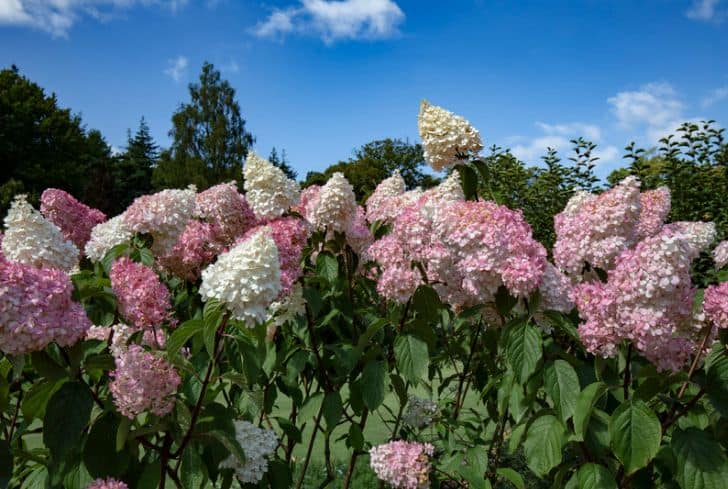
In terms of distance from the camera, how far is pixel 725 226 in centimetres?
504

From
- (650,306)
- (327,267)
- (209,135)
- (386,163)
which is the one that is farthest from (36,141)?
(650,306)

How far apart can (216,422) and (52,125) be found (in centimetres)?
3740

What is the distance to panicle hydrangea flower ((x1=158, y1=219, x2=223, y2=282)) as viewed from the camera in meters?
2.88

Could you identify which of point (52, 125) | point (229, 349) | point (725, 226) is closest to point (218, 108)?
point (52, 125)

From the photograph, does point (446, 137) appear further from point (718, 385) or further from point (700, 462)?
point (700, 462)

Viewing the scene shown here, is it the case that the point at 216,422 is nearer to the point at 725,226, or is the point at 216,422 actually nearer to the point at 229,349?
the point at 229,349

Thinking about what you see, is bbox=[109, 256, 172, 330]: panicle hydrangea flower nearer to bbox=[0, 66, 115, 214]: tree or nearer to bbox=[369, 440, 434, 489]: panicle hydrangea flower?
bbox=[369, 440, 434, 489]: panicle hydrangea flower

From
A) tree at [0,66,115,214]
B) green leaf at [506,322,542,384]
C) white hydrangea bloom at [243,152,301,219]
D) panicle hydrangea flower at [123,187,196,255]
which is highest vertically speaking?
tree at [0,66,115,214]

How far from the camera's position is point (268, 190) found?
2613 millimetres

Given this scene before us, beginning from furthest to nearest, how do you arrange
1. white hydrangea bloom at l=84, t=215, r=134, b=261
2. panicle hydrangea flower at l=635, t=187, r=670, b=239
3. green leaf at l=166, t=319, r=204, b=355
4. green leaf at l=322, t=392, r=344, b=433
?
white hydrangea bloom at l=84, t=215, r=134, b=261
panicle hydrangea flower at l=635, t=187, r=670, b=239
green leaf at l=322, t=392, r=344, b=433
green leaf at l=166, t=319, r=204, b=355

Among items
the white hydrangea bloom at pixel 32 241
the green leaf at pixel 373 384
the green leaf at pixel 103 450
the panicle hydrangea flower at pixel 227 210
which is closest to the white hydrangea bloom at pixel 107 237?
the panicle hydrangea flower at pixel 227 210

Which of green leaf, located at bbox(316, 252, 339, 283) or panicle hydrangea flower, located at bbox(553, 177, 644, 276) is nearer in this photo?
panicle hydrangea flower, located at bbox(553, 177, 644, 276)

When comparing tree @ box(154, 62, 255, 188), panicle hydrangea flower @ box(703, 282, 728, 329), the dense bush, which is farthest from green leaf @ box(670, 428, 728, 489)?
tree @ box(154, 62, 255, 188)

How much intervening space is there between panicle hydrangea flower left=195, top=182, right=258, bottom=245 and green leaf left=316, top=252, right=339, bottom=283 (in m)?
0.50
